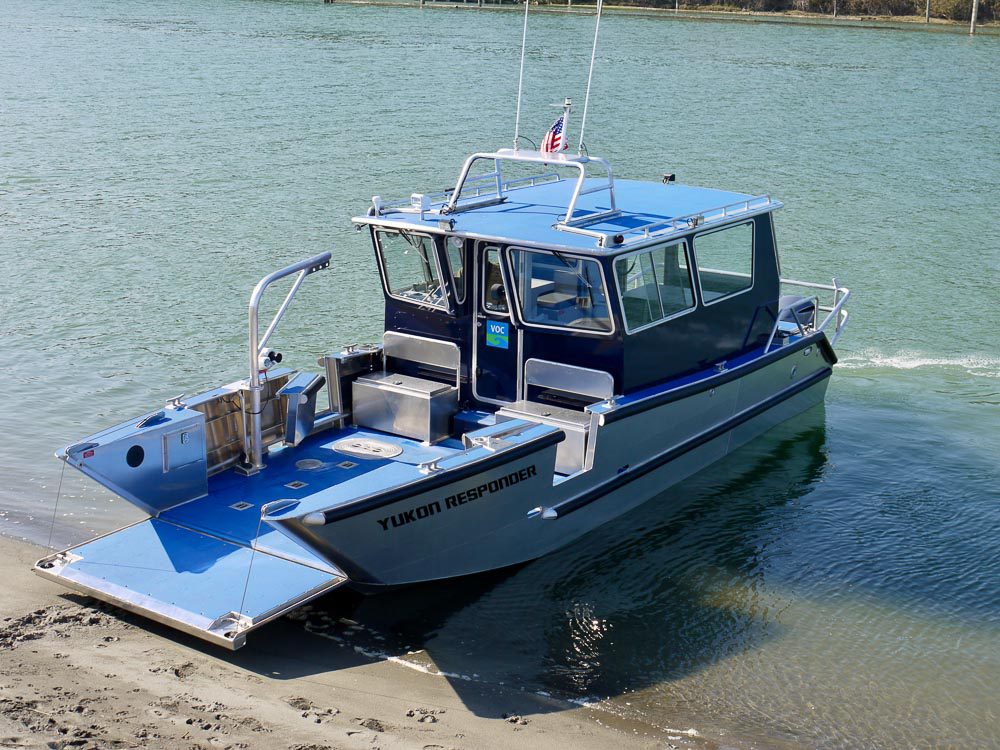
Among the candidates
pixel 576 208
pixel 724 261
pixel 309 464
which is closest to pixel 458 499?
pixel 309 464

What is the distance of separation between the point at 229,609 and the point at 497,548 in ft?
6.72

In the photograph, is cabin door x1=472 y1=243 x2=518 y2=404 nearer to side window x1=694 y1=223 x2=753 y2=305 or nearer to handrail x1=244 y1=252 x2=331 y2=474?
handrail x1=244 y1=252 x2=331 y2=474

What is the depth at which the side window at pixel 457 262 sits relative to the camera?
889cm

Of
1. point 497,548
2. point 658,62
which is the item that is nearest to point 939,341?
point 497,548

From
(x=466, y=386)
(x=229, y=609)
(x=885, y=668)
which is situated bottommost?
(x=885, y=668)

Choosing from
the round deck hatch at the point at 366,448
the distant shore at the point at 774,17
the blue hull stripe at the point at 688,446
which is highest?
the distant shore at the point at 774,17

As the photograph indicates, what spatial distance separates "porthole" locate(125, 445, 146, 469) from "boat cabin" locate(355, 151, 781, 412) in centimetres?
265

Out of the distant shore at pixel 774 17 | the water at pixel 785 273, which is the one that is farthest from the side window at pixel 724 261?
the distant shore at pixel 774 17

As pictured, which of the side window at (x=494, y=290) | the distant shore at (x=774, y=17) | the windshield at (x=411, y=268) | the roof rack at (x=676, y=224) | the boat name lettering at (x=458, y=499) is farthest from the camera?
the distant shore at (x=774, y=17)

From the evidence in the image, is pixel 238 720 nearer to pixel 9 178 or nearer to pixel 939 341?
pixel 939 341

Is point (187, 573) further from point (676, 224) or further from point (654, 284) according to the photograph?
point (676, 224)

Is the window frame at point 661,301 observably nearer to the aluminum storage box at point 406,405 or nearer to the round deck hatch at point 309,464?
the aluminum storage box at point 406,405

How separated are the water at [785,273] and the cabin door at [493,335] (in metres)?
1.47

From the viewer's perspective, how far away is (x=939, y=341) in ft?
47.9
